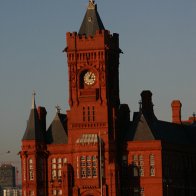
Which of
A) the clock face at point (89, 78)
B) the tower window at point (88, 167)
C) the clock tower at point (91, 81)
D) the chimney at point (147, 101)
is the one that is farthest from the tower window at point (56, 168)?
the chimney at point (147, 101)

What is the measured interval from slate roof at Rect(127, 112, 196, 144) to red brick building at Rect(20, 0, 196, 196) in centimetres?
17

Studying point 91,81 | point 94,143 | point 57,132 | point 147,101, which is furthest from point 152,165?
point 57,132

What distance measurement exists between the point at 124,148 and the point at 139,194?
240 inches

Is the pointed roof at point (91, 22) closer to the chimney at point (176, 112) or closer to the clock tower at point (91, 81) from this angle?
the clock tower at point (91, 81)

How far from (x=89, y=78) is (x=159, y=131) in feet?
44.6

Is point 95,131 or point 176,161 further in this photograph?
point 176,161

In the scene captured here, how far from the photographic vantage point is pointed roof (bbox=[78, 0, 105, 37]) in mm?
134125

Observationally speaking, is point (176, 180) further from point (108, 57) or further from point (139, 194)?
point (108, 57)

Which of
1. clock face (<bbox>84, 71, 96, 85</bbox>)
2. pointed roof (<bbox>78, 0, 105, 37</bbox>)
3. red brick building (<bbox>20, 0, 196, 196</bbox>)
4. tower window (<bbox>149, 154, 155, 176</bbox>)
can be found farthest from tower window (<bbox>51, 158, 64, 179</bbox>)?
pointed roof (<bbox>78, 0, 105, 37</bbox>)

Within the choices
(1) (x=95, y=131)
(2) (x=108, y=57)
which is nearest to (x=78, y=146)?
(1) (x=95, y=131)

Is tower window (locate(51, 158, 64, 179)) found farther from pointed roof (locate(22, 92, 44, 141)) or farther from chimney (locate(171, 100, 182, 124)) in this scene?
chimney (locate(171, 100, 182, 124))

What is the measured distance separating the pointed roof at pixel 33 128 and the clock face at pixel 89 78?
7.40m

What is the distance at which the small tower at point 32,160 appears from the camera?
132875mm

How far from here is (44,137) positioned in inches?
5359
